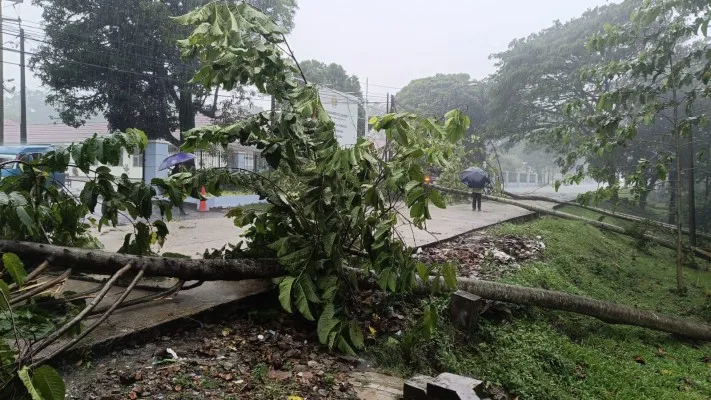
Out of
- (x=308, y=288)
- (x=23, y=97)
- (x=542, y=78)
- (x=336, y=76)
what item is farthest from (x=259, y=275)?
(x=542, y=78)

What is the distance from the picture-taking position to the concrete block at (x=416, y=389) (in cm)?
231

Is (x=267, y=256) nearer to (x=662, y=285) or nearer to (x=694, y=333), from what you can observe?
(x=694, y=333)

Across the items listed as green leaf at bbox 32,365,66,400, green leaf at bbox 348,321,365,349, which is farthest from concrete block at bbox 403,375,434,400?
green leaf at bbox 32,365,66,400

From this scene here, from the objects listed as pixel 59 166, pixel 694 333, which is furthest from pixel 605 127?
pixel 59 166

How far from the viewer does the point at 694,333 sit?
5047mm

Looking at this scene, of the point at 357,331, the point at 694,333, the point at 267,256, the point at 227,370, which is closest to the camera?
the point at 227,370

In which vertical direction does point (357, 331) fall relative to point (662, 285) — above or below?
above

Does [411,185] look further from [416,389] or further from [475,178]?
[475,178]

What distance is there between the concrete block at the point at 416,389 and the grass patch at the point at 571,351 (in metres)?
0.64

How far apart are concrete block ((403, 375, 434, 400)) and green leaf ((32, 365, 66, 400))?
1.54 m

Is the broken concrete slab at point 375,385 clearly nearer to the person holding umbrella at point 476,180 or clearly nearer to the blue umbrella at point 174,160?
the blue umbrella at point 174,160

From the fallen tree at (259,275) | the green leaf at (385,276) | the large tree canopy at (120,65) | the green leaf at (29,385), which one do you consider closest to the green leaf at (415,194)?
the green leaf at (385,276)

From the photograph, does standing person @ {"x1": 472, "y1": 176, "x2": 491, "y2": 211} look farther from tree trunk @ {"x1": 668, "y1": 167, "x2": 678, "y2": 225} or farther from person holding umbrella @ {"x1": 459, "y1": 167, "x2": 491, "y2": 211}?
tree trunk @ {"x1": 668, "y1": 167, "x2": 678, "y2": 225}

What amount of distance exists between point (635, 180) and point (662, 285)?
207 centimetres
